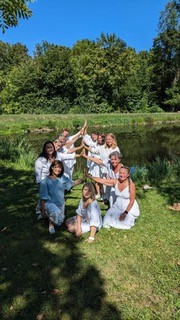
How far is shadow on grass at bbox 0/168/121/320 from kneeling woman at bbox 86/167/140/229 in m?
0.95

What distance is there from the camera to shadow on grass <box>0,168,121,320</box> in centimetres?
410

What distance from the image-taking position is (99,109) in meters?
44.9

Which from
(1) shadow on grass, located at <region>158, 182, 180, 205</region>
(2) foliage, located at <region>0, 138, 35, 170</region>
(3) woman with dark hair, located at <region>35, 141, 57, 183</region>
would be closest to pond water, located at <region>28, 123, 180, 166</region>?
(2) foliage, located at <region>0, 138, 35, 170</region>

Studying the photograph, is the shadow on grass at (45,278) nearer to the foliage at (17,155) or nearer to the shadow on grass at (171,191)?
the shadow on grass at (171,191)

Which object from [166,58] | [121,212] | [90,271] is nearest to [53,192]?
[121,212]

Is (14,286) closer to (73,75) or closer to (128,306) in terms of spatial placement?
(128,306)

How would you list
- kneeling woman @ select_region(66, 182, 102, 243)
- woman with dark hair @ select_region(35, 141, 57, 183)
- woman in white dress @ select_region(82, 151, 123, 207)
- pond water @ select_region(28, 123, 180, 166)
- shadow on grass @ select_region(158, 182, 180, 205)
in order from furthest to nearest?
pond water @ select_region(28, 123, 180, 166) < shadow on grass @ select_region(158, 182, 180, 205) < woman with dark hair @ select_region(35, 141, 57, 183) < woman in white dress @ select_region(82, 151, 123, 207) < kneeling woman @ select_region(66, 182, 102, 243)

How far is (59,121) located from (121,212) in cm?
2618

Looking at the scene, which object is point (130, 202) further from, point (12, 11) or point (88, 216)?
point (12, 11)

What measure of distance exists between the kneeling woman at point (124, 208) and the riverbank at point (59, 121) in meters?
21.2

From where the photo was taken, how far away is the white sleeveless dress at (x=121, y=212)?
6.42 meters

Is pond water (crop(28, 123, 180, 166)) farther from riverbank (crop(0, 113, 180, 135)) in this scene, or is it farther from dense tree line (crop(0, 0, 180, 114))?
dense tree line (crop(0, 0, 180, 114))

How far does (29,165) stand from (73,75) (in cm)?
3205

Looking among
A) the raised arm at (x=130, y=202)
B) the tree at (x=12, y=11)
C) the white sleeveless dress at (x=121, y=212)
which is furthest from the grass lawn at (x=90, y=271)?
the tree at (x=12, y=11)
